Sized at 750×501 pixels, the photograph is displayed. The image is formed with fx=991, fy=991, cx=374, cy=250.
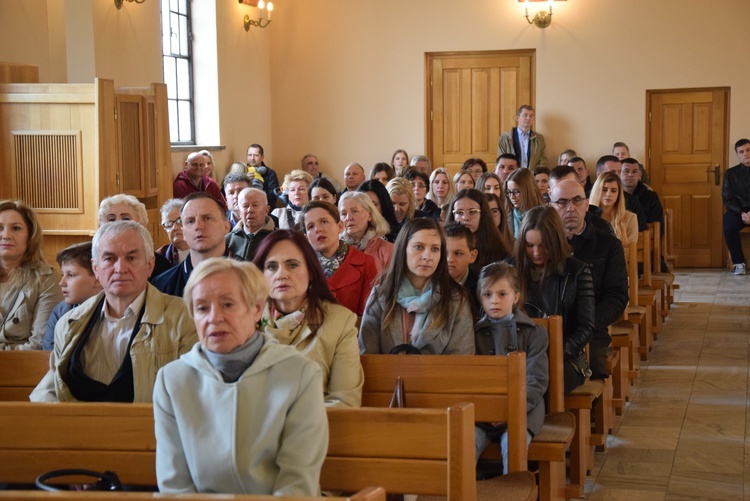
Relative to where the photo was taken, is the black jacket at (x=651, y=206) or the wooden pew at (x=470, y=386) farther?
the black jacket at (x=651, y=206)

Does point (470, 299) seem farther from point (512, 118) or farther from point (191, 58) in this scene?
point (512, 118)

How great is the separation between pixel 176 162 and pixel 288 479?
812 cm

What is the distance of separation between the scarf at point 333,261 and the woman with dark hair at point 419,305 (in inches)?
28.5

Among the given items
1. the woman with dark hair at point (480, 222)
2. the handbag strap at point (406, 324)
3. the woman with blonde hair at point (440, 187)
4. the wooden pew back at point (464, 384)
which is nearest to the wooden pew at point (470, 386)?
the wooden pew back at point (464, 384)

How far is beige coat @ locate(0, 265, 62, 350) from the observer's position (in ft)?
13.1

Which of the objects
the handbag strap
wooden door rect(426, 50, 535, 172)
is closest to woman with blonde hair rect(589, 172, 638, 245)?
the handbag strap

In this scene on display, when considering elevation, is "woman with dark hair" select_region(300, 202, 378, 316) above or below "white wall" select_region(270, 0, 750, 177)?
below

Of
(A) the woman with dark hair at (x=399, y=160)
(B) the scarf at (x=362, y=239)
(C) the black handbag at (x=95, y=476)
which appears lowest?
(C) the black handbag at (x=95, y=476)

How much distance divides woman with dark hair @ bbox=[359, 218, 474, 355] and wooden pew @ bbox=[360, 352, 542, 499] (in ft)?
1.21

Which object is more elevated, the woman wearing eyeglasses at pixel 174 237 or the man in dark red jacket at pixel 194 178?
the man in dark red jacket at pixel 194 178

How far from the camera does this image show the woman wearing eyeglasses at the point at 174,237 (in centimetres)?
484

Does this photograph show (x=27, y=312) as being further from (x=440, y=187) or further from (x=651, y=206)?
(x=651, y=206)

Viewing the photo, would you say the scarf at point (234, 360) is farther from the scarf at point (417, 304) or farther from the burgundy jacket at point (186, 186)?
the burgundy jacket at point (186, 186)

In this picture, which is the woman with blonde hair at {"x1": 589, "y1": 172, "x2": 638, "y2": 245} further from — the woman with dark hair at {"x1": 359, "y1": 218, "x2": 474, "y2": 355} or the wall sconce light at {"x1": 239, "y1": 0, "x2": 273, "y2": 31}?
the wall sconce light at {"x1": 239, "y1": 0, "x2": 273, "y2": 31}
